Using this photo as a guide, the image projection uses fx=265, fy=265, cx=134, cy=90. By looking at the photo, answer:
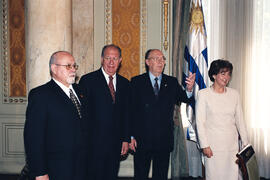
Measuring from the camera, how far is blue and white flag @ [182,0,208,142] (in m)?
3.83

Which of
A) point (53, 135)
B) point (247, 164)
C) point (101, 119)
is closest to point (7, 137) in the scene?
point (101, 119)

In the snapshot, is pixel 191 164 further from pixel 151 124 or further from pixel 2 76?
Result: pixel 2 76

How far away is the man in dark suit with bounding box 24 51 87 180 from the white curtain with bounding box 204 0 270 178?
2.84m

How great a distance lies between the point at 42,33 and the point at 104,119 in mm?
1361

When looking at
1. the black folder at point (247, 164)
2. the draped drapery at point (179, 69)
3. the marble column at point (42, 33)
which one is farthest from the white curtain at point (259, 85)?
the marble column at point (42, 33)

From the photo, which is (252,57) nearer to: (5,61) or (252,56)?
(252,56)

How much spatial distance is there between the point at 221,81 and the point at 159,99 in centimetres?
68

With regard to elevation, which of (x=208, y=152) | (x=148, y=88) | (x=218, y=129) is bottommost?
(x=208, y=152)

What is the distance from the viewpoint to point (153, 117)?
2889 millimetres

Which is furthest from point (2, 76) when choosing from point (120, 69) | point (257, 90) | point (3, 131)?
point (257, 90)

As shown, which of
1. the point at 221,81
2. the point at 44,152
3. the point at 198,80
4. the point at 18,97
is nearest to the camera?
the point at 44,152

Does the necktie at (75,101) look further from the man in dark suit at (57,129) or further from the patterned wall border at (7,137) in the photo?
the patterned wall border at (7,137)

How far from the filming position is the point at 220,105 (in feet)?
8.89

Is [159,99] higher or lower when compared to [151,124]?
higher
